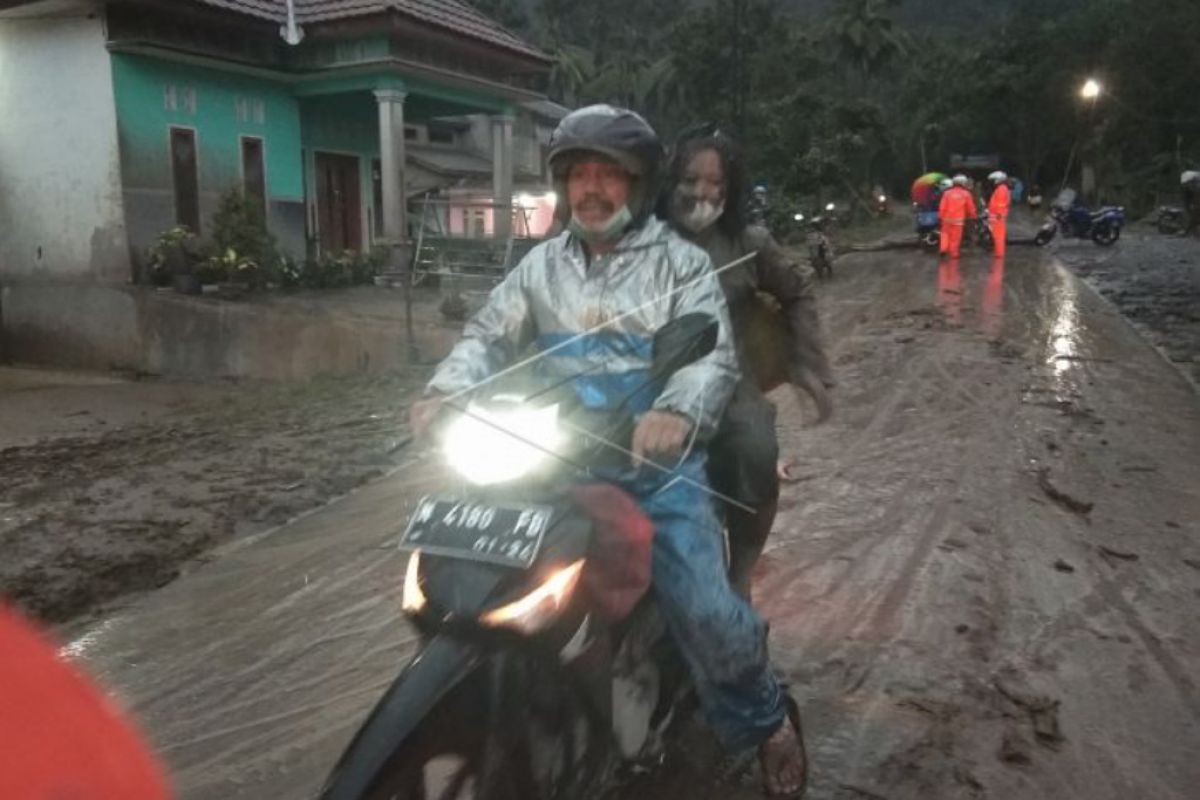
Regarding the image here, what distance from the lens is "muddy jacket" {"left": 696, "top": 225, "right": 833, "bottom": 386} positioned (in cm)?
352

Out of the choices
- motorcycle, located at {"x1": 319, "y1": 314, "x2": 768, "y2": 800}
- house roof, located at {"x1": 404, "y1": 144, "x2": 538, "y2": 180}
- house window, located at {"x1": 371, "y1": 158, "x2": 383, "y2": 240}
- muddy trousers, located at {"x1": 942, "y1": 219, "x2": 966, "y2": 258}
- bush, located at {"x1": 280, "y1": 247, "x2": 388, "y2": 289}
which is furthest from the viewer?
house roof, located at {"x1": 404, "y1": 144, "x2": 538, "y2": 180}

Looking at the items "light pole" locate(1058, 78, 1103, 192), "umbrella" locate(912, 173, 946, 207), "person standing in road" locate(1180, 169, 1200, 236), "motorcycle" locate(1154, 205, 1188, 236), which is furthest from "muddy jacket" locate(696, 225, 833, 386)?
"light pole" locate(1058, 78, 1103, 192)

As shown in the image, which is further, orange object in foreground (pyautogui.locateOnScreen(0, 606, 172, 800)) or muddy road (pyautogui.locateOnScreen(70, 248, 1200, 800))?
muddy road (pyautogui.locateOnScreen(70, 248, 1200, 800))

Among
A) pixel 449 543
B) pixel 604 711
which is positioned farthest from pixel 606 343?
pixel 604 711

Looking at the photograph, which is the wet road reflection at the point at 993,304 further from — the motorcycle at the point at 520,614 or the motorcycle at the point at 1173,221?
the motorcycle at the point at 1173,221

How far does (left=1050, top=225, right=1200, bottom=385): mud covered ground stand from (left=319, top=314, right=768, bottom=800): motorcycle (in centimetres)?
820

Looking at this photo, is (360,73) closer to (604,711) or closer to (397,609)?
(397,609)

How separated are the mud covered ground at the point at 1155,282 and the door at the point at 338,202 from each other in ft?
42.8

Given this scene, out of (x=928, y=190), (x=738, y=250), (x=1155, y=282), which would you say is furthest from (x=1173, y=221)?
(x=738, y=250)

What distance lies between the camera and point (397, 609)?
14.1 ft

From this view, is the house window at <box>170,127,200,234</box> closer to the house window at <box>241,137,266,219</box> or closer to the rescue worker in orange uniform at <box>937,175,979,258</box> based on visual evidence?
the house window at <box>241,137,266,219</box>

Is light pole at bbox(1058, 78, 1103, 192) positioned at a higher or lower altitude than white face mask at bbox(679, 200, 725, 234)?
higher

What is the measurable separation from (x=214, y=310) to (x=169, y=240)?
5.31ft

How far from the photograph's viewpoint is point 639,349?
2518 mm
